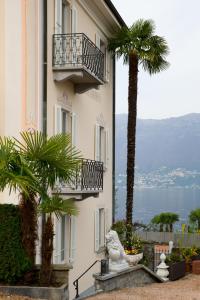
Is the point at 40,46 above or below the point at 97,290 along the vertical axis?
above

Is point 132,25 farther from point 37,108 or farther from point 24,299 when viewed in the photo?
point 24,299

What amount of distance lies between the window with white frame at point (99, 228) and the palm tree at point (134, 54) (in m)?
1.75

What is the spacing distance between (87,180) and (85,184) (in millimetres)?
179

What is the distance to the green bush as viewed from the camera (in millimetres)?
11328

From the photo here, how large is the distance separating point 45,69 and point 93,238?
25.4 feet

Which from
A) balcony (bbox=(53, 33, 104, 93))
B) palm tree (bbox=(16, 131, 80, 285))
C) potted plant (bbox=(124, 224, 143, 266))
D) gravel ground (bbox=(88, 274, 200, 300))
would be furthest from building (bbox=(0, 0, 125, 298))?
gravel ground (bbox=(88, 274, 200, 300))

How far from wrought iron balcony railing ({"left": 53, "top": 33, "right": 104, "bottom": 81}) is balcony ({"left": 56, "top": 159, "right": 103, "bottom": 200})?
2785mm

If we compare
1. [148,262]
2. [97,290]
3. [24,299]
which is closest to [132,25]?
[148,262]

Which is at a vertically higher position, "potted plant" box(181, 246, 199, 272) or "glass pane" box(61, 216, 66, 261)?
"glass pane" box(61, 216, 66, 261)

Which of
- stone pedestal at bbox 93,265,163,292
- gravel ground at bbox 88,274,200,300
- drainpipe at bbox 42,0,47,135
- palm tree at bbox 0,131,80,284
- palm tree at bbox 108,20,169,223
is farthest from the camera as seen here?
palm tree at bbox 108,20,169,223

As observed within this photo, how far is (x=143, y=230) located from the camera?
2811 cm

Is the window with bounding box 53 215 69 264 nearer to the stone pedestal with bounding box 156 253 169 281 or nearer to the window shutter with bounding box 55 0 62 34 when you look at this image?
the stone pedestal with bounding box 156 253 169 281

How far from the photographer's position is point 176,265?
20766mm

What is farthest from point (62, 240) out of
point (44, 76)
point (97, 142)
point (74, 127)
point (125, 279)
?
point (44, 76)
